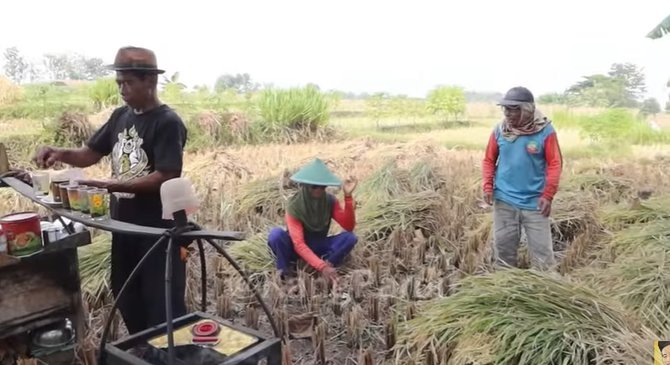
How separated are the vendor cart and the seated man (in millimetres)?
1229

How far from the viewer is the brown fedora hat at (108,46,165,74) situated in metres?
2.06

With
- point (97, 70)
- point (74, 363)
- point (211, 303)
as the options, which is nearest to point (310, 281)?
point (211, 303)

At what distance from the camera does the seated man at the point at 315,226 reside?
316 cm

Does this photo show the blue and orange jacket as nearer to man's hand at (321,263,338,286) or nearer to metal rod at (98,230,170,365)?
man's hand at (321,263,338,286)

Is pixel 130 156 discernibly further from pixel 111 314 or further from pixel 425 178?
pixel 425 178

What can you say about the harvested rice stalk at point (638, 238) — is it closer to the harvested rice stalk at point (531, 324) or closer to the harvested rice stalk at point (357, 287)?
the harvested rice stalk at point (531, 324)

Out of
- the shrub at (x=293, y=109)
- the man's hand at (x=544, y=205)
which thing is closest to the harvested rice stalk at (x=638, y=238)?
the man's hand at (x=544, y=205)

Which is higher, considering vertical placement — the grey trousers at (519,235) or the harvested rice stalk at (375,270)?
the grey trousers at (519,235)

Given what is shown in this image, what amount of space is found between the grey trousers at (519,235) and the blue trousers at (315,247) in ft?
2.78

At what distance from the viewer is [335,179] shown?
3170mm

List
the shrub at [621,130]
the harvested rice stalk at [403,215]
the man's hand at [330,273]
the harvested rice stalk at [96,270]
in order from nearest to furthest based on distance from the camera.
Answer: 1. the harvested rice stalk at [96,270]
2. the man's hand at [330,273]
3. the harvested rice stalk at [403,215]
4. the shrub at [621,130]

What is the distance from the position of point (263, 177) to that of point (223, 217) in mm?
942

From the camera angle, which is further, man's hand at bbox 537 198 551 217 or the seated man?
the seated man

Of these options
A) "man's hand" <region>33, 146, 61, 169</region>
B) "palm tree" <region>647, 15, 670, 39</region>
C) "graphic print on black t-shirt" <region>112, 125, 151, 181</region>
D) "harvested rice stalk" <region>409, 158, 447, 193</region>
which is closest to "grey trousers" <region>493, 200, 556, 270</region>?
"harvested rice stalk" <region>409, 158, 447, 193</region>
